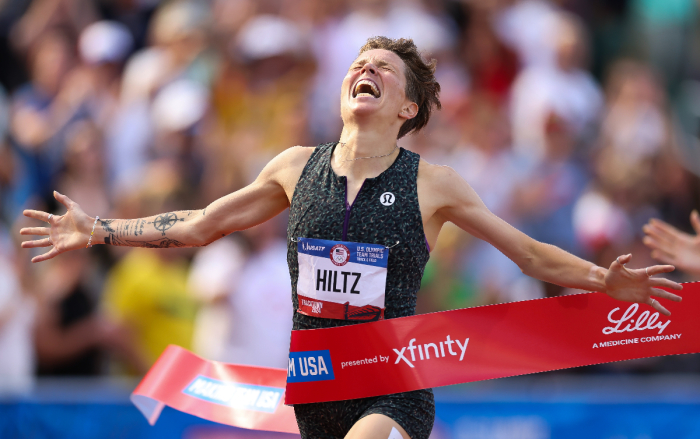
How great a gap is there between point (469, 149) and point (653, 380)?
318cm

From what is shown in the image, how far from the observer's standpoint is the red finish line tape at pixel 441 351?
3.94 metres

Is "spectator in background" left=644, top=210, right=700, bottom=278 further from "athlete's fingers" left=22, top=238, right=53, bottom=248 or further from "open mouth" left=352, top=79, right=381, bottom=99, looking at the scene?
"athlete's fingers" left=22, top=238, right=53, bottom=248

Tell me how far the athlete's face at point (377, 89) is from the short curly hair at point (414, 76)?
0.08 metres

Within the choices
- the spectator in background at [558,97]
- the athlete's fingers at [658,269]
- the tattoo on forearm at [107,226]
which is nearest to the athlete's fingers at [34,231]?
the tattoo on forearm at [107,226]

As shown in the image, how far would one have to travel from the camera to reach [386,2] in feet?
32.0

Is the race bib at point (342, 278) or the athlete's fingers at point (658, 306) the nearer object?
the race bib at point (342, 278)

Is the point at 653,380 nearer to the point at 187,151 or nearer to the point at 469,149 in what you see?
the point at 469,149

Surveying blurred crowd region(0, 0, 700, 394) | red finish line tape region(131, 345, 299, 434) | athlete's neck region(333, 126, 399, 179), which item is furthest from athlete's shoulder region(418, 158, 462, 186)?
blurred crowd region(0, 0, 700, 394)

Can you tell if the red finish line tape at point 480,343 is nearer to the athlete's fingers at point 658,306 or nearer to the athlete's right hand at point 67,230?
the athlete's fingers at point 658,306

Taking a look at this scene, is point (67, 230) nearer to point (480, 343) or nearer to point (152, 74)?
point (480, 343)

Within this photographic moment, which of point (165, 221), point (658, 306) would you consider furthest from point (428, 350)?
point (165, 221)

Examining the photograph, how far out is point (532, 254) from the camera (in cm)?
409

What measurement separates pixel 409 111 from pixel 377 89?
9.9 inches

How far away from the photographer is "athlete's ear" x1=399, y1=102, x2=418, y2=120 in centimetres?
426
